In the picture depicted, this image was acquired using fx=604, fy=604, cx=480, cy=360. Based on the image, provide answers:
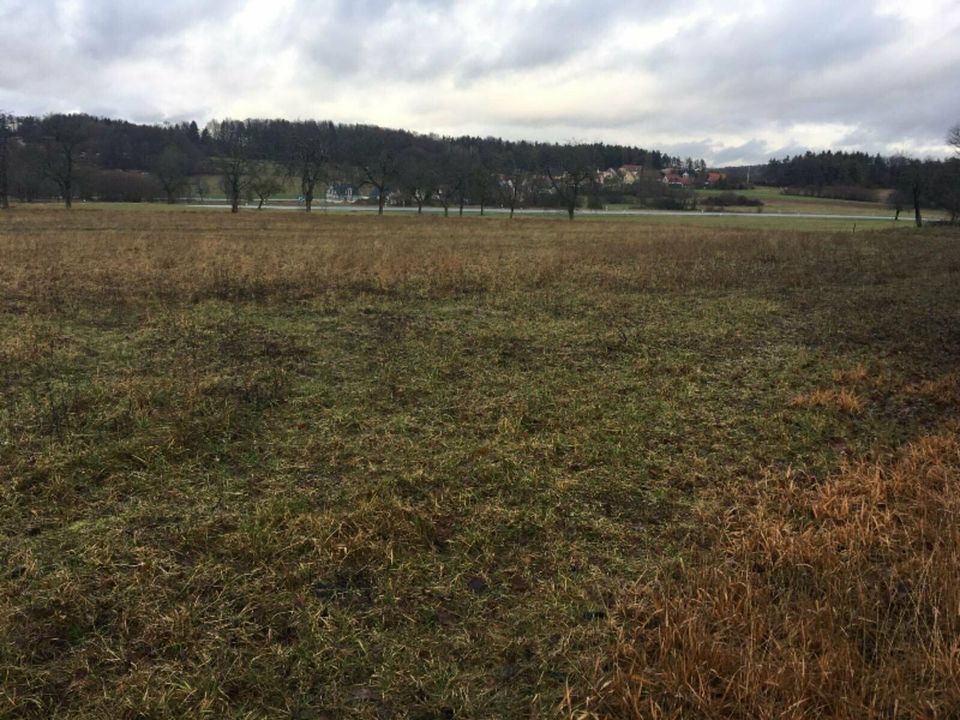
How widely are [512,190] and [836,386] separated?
8992 cm

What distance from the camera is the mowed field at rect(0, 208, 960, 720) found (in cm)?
296

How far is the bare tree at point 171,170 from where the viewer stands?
87.2m

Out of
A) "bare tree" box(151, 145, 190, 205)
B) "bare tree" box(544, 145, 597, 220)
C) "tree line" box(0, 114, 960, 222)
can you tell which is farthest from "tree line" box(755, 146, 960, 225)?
"bare tree" box(151, 145, 190, 205)

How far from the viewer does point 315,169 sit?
85125 millimetres

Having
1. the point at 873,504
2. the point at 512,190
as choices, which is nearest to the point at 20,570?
the point at 873,504

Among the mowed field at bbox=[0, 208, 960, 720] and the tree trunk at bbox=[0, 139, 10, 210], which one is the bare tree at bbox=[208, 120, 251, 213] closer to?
the tree trunk at bbox=[0, 139, 10, 210]

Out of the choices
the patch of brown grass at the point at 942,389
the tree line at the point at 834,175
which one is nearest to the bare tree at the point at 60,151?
Result: the patch of brown grass at the point at 942,389

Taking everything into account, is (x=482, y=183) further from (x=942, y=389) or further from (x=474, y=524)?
(x=474, y=524)

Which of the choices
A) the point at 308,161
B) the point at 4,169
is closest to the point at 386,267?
the point at 4,169

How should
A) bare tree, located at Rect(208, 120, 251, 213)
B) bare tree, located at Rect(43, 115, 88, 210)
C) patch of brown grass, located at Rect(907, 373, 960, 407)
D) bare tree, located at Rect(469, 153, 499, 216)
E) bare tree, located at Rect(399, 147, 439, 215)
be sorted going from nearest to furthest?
patch of brown grass, located at Rect(907, 373, 960, 407), bare tree, located at Rect(43, 115, 88, 210), bare tree, located at Rect(208, 120, 251, 213), bare tree, located at Rect(399, 147, 439, 215), bare tree, located at Rect(469, 153, 499, 216)

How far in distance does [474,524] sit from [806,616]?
85.3 inches

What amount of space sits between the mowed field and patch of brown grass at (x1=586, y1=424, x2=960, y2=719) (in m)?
0.02

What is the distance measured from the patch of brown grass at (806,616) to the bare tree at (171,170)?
99.2 m

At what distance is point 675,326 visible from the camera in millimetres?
11695
